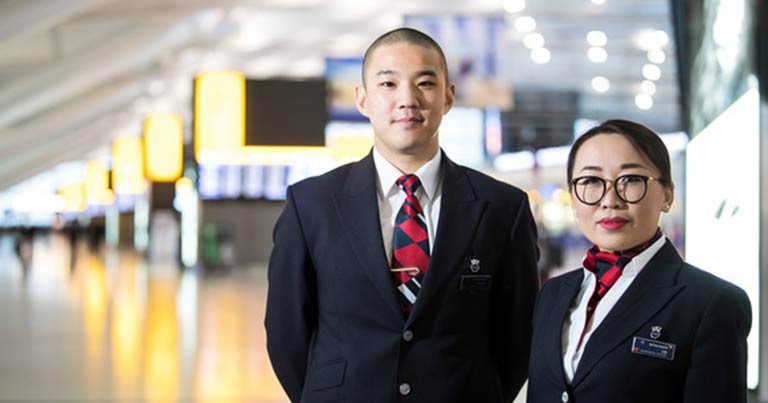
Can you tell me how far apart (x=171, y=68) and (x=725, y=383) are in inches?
1706

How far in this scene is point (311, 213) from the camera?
2.79 meters

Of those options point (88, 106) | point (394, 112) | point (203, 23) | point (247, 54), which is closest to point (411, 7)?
point (203, 23)

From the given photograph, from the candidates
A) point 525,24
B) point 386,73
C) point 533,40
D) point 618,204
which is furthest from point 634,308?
point 533,40

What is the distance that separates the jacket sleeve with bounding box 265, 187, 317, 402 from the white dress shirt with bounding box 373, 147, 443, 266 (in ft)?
0.83

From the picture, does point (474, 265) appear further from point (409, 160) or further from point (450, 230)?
point (409, 160)

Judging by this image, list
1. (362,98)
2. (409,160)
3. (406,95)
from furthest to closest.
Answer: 1. (362,98)
2. (409,160)
3. (406,95)

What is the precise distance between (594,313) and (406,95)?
77cm

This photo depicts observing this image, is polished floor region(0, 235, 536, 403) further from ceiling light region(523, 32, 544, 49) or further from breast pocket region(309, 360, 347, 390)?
ceiling light region(523, 32, 544, 49)

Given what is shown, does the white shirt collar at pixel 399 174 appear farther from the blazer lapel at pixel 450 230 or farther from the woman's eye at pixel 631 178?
the woman's eye at pixel 631 178

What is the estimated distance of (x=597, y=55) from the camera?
4156 cm

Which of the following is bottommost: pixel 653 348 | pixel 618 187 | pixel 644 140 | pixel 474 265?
pixel 653 348

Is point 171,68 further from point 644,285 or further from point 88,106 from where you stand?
point 644,285

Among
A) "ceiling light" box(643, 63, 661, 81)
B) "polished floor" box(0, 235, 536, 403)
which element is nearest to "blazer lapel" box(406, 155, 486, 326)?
"polished floor" box(0, 235, 536, 403)

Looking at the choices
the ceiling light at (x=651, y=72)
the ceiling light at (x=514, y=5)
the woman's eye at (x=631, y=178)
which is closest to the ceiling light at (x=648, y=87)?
the ceiling light at (x=651, y=72)
